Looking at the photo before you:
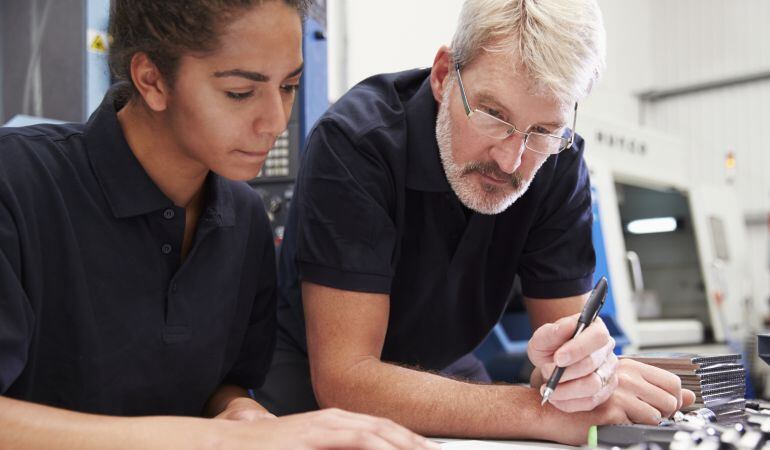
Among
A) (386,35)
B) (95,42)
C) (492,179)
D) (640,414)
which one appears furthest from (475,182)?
(386,35)

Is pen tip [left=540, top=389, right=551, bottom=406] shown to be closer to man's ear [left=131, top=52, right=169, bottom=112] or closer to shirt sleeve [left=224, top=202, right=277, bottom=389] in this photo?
shirt sleeve [left=224, top=202, right=277, bottom=389]

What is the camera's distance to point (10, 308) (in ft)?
2.55

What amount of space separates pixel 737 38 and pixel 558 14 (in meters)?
5.88

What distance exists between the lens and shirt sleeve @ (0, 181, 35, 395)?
76cm

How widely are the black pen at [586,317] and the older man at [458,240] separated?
0.04ft

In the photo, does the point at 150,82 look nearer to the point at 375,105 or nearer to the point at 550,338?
the point at 375,105

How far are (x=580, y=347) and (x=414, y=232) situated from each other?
1.45ft

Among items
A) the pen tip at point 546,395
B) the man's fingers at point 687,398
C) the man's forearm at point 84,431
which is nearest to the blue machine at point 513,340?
the man's fingers at point 687,398

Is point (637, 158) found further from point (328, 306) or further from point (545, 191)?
point (328, 306)

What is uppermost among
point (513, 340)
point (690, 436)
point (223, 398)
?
point (690, 436)

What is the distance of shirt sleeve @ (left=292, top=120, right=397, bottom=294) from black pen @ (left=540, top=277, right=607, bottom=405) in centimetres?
31

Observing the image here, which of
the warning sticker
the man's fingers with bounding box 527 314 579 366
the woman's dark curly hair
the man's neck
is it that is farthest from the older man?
the warning sticker

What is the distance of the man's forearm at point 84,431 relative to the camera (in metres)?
0.70

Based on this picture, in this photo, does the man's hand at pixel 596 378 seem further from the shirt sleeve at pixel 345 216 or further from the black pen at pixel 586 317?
the shirt sleeve at pixel 345 216
